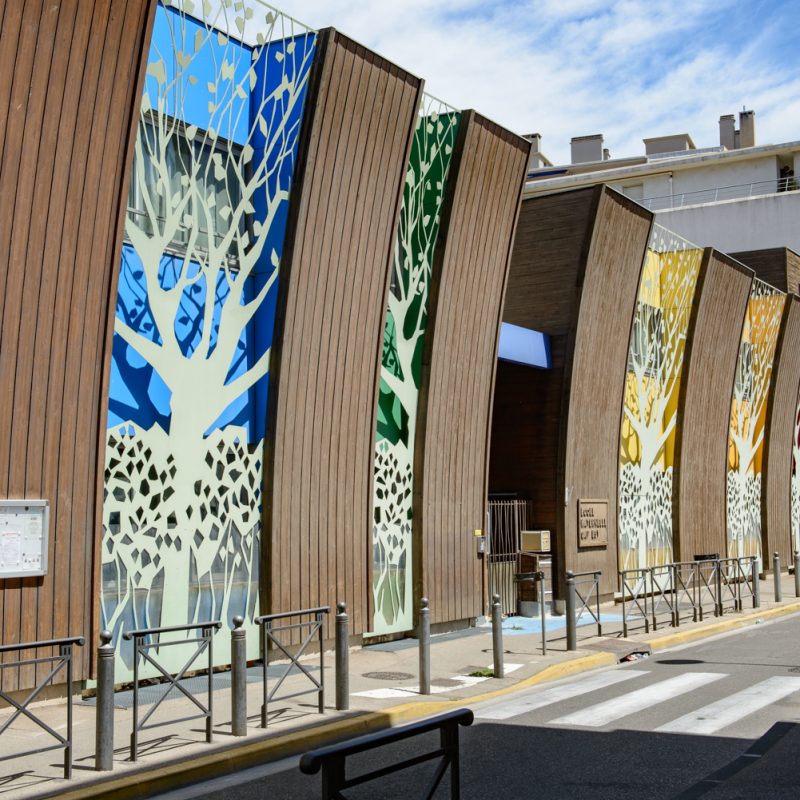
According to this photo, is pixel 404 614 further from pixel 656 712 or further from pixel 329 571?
pixel 656 712

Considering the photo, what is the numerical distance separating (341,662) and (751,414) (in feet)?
73.6

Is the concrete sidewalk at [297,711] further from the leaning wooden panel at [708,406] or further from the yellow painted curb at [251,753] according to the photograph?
the leaning wooden panel at [708,406]

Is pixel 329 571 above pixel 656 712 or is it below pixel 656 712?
above

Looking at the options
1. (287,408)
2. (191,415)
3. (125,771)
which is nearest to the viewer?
(125,771)

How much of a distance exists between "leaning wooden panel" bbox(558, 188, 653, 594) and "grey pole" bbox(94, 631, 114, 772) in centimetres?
1332

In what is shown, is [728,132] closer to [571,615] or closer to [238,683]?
[571,615]

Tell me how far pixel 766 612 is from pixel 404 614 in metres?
8.45

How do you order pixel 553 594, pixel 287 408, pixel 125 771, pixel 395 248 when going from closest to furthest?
pixel 125 771
pixel 287 408
pixel 395 248
pixel 553 594

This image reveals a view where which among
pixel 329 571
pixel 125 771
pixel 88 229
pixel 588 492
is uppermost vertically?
pixel 88 229

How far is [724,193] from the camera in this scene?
148 ft

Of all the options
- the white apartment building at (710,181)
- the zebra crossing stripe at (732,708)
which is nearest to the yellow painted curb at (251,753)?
the zebra crossing stripe at (732,708)

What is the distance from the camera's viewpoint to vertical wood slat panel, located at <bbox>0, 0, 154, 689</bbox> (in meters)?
10.4

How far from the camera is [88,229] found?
36.7 ft

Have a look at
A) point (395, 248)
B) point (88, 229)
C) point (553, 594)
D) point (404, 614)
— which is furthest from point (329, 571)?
point (553, 594)
